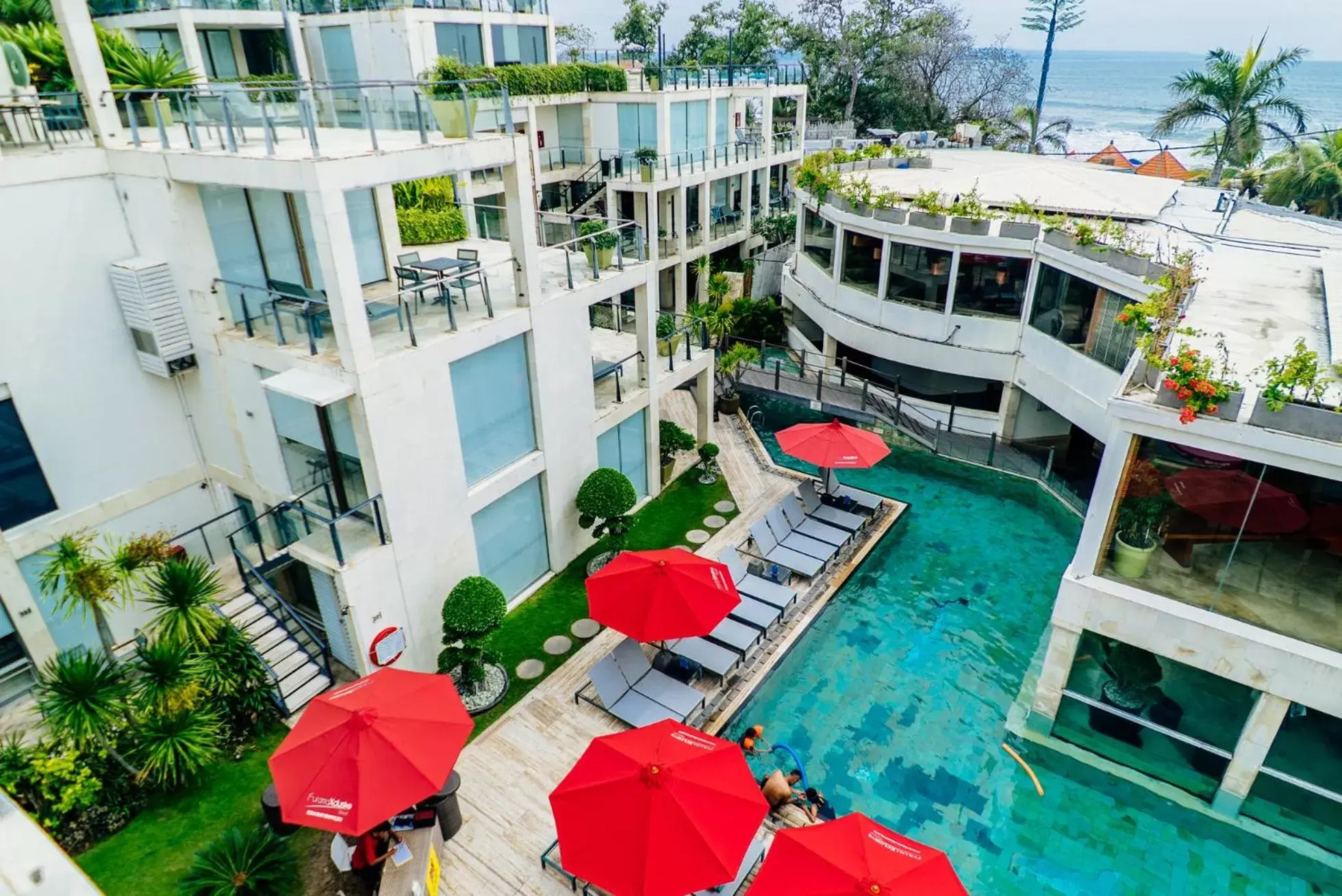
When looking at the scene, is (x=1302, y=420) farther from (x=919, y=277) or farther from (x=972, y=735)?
(x=919, y=277)

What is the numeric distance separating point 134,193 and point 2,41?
3.50m

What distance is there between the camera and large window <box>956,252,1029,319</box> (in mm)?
21172

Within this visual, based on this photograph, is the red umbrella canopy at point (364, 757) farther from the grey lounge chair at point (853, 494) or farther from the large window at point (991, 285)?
the large window at point (991, 285)

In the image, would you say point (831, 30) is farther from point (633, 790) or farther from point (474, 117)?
point (633, 790)

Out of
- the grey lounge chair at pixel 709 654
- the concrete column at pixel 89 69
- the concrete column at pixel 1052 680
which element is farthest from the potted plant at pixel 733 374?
the concrete column at pixel 89 69

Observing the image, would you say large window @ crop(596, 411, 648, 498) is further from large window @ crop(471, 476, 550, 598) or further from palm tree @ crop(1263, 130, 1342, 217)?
palm tree @ crop(1263, 130, 1342, 217)

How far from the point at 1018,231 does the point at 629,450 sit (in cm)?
1184

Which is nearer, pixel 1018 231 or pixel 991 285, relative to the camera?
pixel 1018 231

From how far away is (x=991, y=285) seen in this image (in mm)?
21578

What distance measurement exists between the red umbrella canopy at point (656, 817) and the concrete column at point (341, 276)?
7.04m

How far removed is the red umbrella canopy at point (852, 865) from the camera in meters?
8.77

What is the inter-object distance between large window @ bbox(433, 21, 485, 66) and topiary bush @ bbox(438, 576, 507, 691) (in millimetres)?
26603

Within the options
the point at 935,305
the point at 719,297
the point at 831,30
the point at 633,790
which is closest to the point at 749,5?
the point at 831,30

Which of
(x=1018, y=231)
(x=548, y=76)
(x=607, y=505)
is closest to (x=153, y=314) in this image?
(x=607, y=505)
